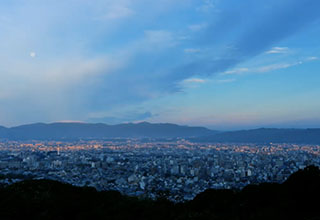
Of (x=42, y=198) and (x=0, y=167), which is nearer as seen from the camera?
(x=42, y=198)

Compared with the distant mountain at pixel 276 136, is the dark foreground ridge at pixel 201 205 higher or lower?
higher

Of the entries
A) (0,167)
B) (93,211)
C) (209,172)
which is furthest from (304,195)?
(0,167)

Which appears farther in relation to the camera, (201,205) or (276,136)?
(276,136)

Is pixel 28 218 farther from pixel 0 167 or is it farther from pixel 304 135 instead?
pixel 304 135

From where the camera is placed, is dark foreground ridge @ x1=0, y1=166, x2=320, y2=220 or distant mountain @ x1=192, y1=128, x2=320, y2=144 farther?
distant mountain @ x1=192, y1=128, x2=320, y2=144

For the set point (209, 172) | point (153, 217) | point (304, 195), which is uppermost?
point (304, 195)

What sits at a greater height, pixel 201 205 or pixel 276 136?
pixel 201 205

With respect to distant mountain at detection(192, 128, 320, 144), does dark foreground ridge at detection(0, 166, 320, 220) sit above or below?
above

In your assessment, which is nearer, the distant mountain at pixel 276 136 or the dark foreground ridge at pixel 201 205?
the dark foreground ridge at pixel 201 205
